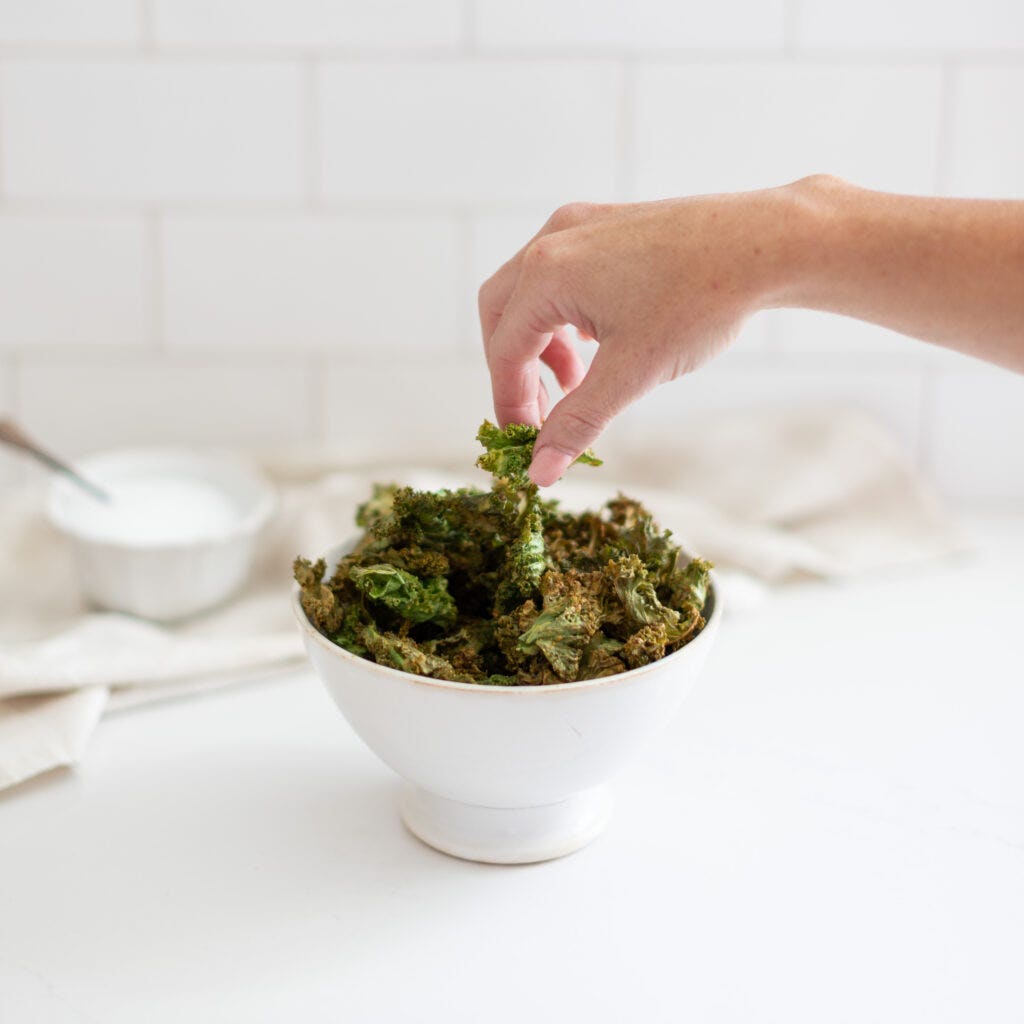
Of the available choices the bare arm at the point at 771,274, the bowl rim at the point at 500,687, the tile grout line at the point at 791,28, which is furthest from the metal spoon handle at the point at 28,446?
the tile grout line at the point at 791,28

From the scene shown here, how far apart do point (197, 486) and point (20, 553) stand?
7.7 inches

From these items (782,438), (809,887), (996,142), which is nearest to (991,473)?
(782,438)

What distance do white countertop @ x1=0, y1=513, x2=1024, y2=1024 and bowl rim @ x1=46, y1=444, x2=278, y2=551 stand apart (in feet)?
0.52

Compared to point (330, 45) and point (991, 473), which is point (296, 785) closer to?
point (330, 45)

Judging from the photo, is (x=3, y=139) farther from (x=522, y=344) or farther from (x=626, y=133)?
(x=522, y=344)

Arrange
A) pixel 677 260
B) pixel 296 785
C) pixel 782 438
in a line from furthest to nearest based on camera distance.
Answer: pixel 782 438 < pixel 296 785 < pixel 677 260

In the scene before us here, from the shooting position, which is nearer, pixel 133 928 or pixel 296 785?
pixel 133 928

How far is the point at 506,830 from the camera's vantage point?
0.78m

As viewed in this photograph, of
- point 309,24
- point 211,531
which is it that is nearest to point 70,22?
point 309,24

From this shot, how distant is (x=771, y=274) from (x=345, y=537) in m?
0.64

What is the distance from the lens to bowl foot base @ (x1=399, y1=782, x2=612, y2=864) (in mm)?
781

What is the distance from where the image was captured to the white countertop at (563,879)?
68 centimetres

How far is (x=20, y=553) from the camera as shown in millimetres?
1231

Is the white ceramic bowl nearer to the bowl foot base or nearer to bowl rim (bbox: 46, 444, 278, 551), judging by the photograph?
the bowl foot base
